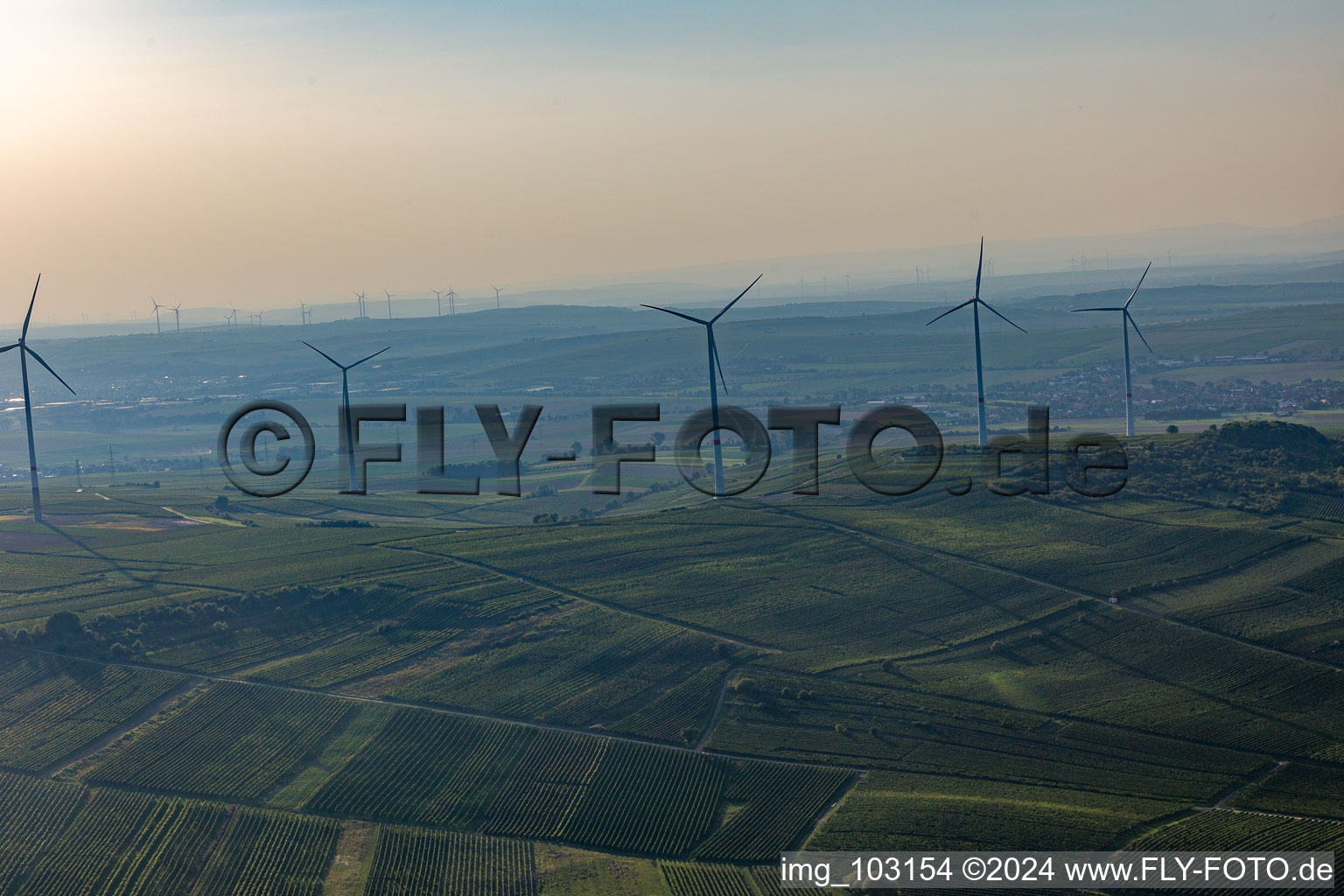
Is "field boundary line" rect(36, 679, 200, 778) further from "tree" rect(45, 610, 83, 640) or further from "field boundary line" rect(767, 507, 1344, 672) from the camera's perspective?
"field boundary line" rect(767, 507, 1344, 672)

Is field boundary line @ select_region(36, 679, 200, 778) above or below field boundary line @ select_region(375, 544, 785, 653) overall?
below

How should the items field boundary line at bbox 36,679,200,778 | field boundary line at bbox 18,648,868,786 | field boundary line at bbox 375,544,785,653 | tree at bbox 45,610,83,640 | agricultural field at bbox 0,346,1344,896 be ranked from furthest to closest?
1. tree at bbox 45,610,83,640
2. field boundary line at bbox 375,544,785,653
3. field boundary line at bbox 18,648,868,786
4. field boundary line at bbox 36,679,200,778
5. agricultural field at bbox 0,346,1344,896

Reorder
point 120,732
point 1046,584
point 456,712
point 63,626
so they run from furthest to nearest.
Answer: point 1046,584, point 63,626, point 456,712, point 120,732

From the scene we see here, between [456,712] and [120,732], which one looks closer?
[120,732]

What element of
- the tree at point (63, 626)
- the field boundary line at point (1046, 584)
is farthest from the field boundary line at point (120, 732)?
the field boundary line at point (1046, 584)

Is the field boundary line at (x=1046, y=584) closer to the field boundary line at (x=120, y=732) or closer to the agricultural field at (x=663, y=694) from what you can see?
the agricultural field at (x=663, y=694)

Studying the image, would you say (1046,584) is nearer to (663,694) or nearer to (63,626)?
(663,694)

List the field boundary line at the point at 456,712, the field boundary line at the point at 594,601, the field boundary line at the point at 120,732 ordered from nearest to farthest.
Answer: the field boundary line at the point at 120,732, the field boundary line at the point at 456,712, the field boundary line at the point at 594,601

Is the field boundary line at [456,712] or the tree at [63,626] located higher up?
the tree at [63,626]

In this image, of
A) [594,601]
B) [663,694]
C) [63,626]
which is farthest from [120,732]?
[594,601]

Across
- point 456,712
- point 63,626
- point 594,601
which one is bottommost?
point 456,712

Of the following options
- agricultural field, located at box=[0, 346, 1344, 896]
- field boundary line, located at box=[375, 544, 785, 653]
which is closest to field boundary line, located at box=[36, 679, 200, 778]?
agricultural field, located at box=[0, 346, 1344, 896]
